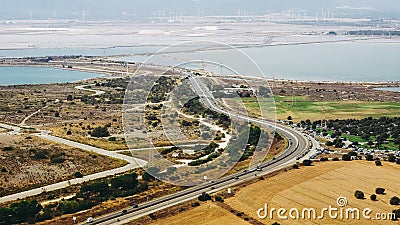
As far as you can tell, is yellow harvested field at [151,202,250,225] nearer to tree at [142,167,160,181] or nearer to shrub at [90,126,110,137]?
tree at [142,167,160,181]

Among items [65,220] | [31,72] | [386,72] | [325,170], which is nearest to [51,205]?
[65,220]

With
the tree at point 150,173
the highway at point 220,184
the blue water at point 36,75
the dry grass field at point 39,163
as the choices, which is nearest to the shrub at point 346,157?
the highway at point 220,184

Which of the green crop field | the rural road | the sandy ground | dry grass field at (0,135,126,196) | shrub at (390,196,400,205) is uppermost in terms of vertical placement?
the sandy ground

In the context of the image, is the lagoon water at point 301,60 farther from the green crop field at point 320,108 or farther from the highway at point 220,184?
the highway at point 220,184

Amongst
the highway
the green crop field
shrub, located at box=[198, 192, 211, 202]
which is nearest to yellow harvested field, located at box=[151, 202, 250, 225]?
shrub, located at box=[198, 192, 211, 202]

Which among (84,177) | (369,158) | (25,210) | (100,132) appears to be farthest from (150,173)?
(369,158)

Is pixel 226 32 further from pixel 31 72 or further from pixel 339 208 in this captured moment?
pixel 339 208

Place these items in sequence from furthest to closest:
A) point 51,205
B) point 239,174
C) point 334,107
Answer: point 334,107
point 239,174
point 51,205
